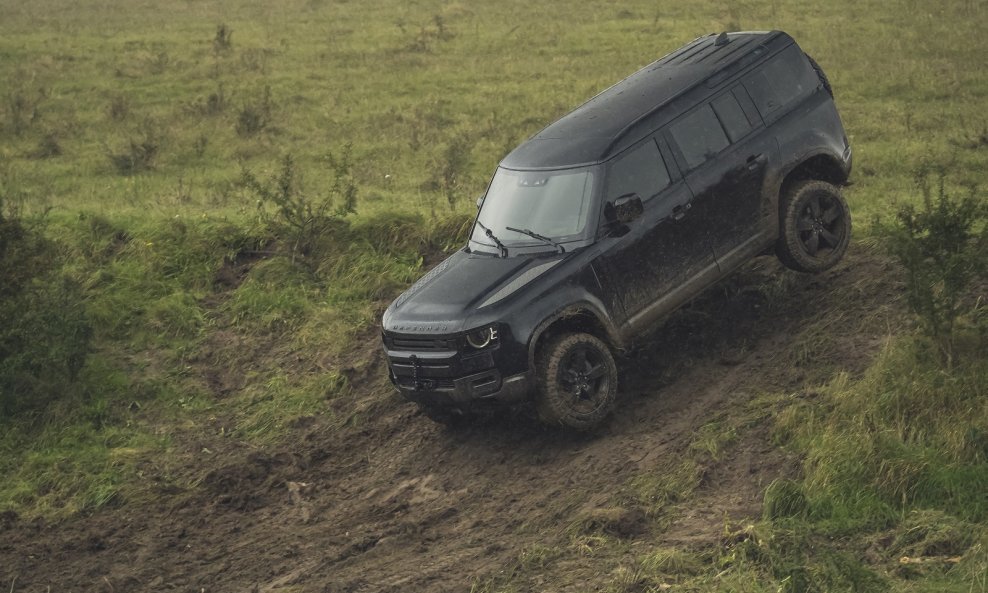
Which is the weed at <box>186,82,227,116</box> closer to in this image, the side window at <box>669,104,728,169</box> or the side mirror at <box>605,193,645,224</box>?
the side window at <box>669,104,728,169</box>

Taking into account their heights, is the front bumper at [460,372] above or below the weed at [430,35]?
below

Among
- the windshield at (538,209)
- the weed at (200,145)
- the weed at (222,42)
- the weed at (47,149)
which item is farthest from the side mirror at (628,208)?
the weed at (222,42)

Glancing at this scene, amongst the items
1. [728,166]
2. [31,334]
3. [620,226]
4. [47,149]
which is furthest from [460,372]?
[47,149]

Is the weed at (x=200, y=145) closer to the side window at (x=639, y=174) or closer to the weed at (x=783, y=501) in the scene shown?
the side window at (x=639, y=174)

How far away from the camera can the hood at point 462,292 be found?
945cm

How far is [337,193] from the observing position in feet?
→ 53.3

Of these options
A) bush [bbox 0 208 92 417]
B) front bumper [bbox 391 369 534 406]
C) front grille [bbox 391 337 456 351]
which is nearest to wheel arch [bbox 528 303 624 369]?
front bumper [bbox 391 369 534 406]

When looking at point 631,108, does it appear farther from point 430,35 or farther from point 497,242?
point 430,35

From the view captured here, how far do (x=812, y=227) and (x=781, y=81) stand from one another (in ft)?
4.33

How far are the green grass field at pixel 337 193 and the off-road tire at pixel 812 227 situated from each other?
853mm

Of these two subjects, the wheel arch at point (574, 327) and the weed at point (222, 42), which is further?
the weed at point (222, 42)

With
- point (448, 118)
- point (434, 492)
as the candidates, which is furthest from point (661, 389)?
point (448, 118)

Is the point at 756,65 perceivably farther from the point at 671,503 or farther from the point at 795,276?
the point at 671,503

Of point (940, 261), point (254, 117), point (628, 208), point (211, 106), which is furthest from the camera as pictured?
point (211, 106)
